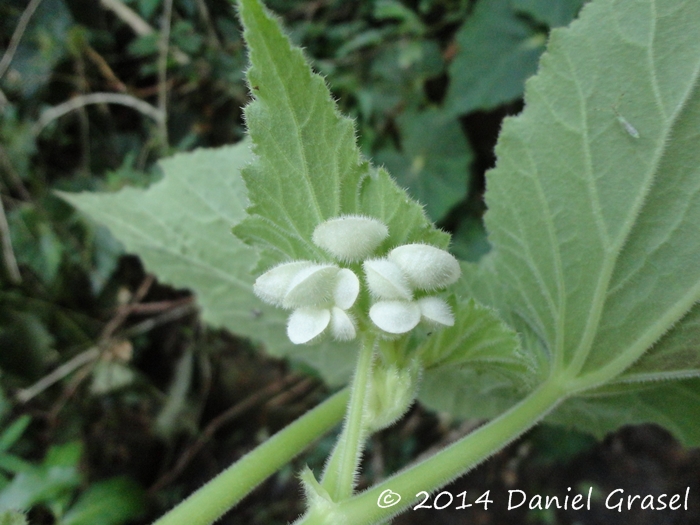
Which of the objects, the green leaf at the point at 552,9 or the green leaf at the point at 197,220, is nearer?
the green leaf at the point at 197,220

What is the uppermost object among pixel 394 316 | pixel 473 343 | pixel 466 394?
pixel 394 316

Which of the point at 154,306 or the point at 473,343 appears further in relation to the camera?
the point at 154,306

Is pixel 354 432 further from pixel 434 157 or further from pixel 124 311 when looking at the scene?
pixel 124 311

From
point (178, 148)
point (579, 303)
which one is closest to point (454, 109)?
point (178, 148)

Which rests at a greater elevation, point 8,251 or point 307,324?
point 307,324

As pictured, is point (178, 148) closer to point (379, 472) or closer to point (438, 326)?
point (379, 472)

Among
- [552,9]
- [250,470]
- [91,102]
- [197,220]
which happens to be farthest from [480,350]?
[91,102]

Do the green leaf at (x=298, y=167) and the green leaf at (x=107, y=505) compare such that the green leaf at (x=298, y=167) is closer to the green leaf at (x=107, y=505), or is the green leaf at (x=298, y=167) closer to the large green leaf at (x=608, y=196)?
the large green leaf at (x=608, y=196)

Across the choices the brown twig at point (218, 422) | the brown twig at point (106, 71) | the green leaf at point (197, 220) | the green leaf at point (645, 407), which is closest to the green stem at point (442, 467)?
the green leaf at point (645, 407)
